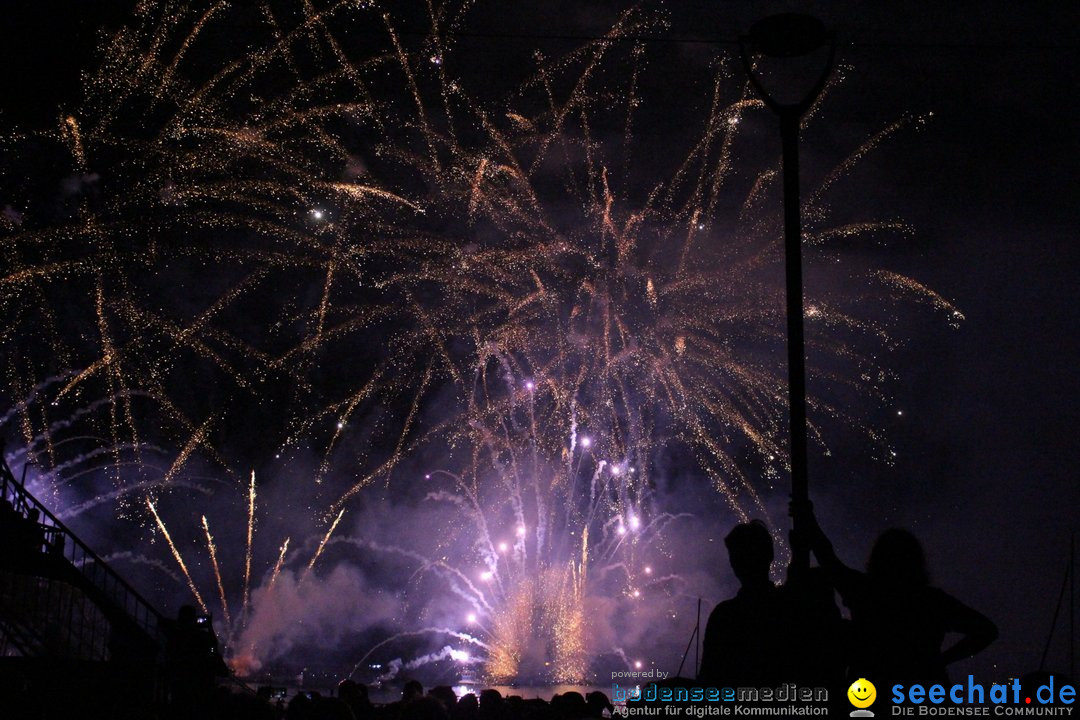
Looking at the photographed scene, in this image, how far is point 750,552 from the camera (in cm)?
363

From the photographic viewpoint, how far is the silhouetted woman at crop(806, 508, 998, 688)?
153 inches

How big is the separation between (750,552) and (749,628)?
0.32m

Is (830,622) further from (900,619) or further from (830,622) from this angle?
(900,619)

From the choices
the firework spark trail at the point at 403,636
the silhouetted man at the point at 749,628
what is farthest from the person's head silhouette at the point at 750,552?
the firework spark trail at the point at 403,636

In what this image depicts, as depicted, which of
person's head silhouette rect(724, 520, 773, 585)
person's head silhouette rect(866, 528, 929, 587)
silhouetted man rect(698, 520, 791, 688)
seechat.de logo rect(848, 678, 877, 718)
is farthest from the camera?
person's head silhouette rect(866, 528, 929, 587)

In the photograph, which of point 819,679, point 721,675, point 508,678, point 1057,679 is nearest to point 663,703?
point 721,675

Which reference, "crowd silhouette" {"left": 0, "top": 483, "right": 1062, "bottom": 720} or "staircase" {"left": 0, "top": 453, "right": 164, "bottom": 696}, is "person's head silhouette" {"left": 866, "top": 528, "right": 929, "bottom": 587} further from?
"staircase" {"left": 0, "top": 453, "right": 164, "bottom": 696}

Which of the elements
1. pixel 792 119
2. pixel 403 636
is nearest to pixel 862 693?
pixel 792 119

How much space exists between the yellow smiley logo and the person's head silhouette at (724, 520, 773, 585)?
77cm

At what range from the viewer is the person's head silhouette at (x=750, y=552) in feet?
11.9

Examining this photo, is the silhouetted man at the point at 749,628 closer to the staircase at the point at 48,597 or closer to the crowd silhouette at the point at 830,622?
the crowd silhouette at the point at 830,622

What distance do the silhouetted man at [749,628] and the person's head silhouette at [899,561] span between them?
75 centimetres

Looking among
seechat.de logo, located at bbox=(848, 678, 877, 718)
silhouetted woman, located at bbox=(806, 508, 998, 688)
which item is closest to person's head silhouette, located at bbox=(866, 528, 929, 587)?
silhouetted woman, located at bbox=(806, 508, 998, 688)

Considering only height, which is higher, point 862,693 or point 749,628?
point 749,628
